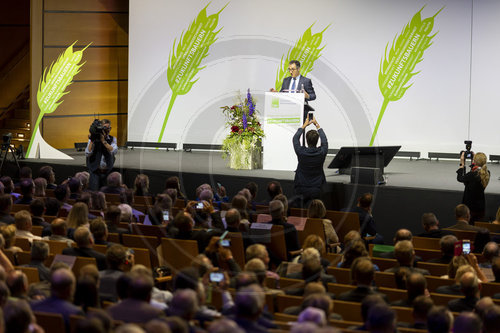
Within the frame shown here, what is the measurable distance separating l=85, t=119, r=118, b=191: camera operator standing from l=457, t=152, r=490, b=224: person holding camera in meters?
4.93

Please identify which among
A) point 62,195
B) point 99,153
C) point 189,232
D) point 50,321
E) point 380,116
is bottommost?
point 50,321

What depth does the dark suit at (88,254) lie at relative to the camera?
576cm

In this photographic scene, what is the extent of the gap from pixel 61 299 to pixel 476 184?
5762 mm

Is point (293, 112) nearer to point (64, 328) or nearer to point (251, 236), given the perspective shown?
point (251, 236)

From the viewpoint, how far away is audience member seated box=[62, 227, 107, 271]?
576 centimetres

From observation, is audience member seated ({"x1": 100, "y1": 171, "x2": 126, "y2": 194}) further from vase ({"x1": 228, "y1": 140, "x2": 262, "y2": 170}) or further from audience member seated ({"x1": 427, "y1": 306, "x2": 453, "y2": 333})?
audience member seated ({"x1": 427, "y1": 306, "x2": 453, "y2": 333})

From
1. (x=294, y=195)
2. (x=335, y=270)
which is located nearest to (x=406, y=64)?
(x=294, y=195)

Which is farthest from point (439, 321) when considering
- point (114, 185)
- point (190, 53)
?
point (190, 53)

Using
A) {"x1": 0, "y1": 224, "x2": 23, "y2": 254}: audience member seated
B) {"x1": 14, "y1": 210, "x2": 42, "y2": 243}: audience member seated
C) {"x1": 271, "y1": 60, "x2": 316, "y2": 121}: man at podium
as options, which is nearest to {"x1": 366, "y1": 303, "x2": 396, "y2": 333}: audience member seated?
{"x1": 0, "y1": 224, "x2": 23, "y2": 254}: audience member seated

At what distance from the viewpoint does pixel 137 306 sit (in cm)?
429

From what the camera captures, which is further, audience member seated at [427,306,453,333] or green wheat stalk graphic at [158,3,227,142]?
green wheat stalk graphic at [158,3,227,142]

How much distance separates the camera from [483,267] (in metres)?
6.16

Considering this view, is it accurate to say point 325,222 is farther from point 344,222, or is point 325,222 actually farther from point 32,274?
point 32,274

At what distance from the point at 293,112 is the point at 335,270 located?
463cm
